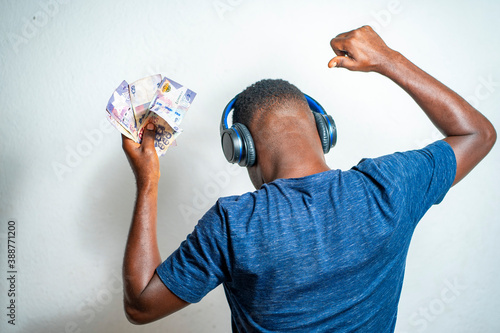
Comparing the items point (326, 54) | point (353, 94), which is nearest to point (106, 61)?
point (326, 54)

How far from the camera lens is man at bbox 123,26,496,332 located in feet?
2.63

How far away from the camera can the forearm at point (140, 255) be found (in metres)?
0.84

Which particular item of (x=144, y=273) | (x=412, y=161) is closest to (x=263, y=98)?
(x=412, y=161)

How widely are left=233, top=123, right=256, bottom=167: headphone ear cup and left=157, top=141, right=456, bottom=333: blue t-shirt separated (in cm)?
16

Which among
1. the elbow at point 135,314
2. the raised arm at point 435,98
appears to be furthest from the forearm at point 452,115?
the elbow at point 135,314

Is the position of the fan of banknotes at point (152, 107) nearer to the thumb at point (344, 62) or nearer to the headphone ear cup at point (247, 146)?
the headphone ear cup at point (247, 146)

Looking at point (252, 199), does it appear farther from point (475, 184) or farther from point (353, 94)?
point (475, 184)

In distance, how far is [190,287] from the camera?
0.82 m

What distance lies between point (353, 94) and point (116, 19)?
96 centimetres

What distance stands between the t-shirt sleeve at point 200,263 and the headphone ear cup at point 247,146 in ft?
0.77

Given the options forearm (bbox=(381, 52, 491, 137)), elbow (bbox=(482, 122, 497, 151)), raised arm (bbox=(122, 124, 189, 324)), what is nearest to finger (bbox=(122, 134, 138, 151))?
raised arm (bbox=(122, 124, 189, 324))

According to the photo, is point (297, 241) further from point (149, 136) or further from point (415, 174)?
point (149, 136)

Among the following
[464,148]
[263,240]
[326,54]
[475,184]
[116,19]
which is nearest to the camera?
[263,240]

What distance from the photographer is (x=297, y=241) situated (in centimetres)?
80
